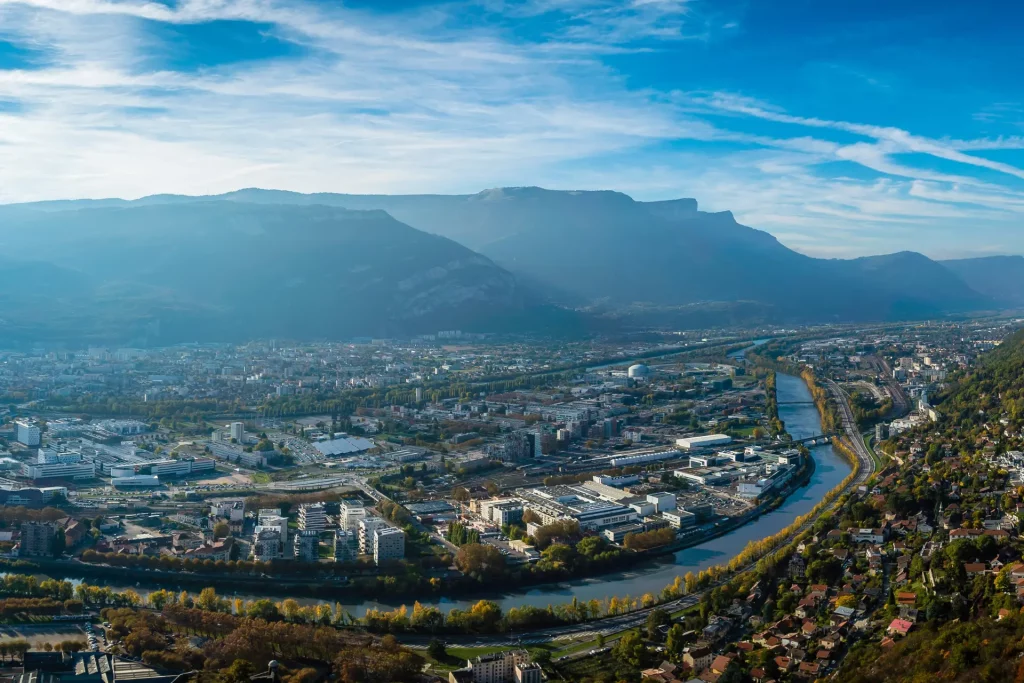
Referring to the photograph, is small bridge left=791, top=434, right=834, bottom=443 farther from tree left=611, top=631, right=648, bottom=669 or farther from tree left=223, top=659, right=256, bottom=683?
tree left=223, top=659, right=256, bottom=683

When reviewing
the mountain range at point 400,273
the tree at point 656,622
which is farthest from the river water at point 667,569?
the mountain range at point 400,273

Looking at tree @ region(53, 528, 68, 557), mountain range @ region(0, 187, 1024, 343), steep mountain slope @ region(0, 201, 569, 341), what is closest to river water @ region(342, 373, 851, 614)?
tree @ region(53, 528, 68, 557)

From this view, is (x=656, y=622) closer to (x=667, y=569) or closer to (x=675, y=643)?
(x=675, y=643)

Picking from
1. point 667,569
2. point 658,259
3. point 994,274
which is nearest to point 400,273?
point 658,259

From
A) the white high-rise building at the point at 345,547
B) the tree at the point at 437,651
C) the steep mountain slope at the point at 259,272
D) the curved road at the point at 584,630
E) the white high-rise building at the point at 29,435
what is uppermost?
the steep mountain slope at the point at 259,272

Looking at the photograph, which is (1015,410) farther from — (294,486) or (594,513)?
(294,486)

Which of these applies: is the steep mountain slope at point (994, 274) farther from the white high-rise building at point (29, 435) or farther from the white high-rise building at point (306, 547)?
the white high-rise building at point (306, 547)
